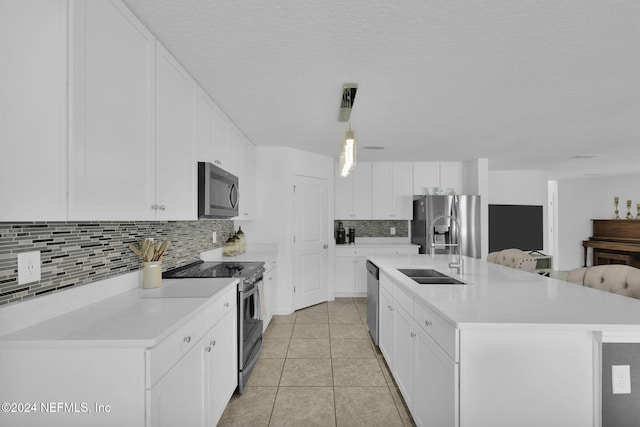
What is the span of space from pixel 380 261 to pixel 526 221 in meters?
Answer: 4.51

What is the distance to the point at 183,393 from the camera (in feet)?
4.65

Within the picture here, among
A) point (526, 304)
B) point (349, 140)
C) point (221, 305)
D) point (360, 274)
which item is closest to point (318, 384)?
point (221, 305)

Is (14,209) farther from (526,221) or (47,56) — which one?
(526,221)

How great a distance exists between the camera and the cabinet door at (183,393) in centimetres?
120

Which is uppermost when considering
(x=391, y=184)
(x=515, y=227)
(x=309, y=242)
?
(x=391, y=184)

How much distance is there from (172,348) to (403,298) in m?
1.50

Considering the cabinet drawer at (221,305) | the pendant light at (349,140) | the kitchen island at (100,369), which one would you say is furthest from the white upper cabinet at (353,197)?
the kitchen island at (100,369)

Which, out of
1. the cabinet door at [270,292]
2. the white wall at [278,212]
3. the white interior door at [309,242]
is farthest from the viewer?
the white interior door at [309,242]

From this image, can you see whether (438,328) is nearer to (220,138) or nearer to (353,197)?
(220,138)

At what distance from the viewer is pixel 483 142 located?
401cm

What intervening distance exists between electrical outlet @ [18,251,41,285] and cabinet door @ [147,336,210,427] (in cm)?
68

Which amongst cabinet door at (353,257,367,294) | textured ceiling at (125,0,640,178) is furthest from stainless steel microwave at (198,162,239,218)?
cabinet door at (353,257,367,294)

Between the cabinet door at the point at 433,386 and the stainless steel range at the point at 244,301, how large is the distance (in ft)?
4.15

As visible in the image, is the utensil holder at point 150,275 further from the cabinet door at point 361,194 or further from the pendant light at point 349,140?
the cabinet door at point 361,194
